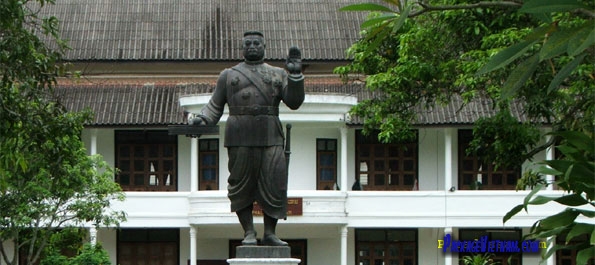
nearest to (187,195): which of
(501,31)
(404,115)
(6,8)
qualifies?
(404,115)

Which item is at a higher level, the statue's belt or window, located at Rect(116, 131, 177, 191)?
window, located at Rect(116, 131, 177, 191)

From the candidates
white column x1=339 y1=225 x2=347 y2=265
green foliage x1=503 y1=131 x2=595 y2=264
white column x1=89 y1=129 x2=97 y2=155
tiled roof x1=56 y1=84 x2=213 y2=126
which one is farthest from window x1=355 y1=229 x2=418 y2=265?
green foliage x1=503 y1=131 x2=595 y2=264

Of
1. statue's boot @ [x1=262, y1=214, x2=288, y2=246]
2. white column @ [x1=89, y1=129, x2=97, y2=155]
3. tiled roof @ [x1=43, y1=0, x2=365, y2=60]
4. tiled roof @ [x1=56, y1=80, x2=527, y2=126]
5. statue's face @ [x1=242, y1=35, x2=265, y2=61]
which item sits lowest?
statue's boot @ [x1=262, y1=214, x2=288, y2=246]

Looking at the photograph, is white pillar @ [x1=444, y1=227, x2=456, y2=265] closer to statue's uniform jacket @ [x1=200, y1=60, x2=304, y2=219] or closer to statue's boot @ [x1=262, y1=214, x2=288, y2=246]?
statue's boot @ [x1=262, y1=214, x2=288, y2=246]

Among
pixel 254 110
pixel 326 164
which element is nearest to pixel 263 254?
pixel 254 110

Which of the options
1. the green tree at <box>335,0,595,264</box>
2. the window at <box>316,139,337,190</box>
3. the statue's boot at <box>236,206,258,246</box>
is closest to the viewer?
the statue's boot at <box>236,206,258,246</box>

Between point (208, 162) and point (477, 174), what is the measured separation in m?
7.18

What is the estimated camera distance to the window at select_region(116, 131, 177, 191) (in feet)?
126

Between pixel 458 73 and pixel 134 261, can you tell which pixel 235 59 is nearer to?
pixel 134 261

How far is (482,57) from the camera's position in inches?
754

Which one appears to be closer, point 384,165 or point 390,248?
point 390,248

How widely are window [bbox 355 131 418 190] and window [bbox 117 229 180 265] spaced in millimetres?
5469

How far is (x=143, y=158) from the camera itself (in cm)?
3850

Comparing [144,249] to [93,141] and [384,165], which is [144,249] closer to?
[93,141]
